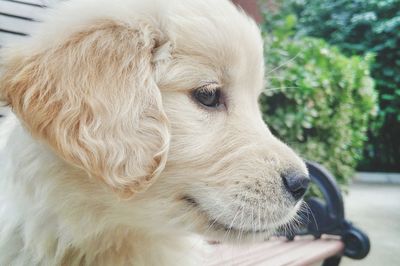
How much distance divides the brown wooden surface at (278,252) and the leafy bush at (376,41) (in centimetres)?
686

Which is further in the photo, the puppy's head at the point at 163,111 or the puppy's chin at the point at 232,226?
the puppy's chin at the point at 232,226

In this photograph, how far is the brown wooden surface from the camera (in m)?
2.47

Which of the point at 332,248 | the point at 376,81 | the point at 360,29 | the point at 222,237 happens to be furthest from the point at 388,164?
the point at 222,237

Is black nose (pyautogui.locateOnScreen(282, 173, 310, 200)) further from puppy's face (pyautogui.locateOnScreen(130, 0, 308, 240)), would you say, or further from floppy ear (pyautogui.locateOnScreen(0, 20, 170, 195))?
floppy ear (pyautogui.locateOnScreen(0, 20, 170, 195))

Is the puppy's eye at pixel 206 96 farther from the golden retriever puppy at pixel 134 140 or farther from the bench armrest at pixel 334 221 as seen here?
the bench armrest at pixel 334 221

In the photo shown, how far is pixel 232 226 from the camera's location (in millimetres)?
1648

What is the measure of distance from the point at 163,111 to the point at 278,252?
1480mm

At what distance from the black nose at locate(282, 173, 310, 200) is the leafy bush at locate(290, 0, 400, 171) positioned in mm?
8201

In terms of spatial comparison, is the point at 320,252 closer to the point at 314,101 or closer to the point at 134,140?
the point at 134,140

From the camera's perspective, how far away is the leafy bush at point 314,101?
429 cm

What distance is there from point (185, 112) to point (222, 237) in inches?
16.5

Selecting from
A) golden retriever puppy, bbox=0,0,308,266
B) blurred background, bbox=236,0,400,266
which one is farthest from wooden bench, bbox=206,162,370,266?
golden retriever puppy, bbox=0,0,308,266

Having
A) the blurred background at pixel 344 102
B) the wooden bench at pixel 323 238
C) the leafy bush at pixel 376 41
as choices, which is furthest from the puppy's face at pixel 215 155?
the leafy bush at pixel 376 41

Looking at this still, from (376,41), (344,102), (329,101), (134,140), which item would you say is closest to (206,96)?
(134,140)
